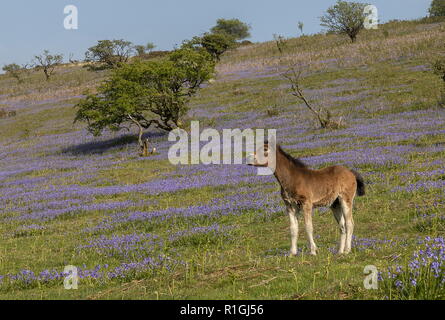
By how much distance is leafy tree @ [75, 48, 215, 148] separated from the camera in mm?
35750

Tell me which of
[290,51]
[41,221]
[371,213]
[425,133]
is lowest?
[41,221]

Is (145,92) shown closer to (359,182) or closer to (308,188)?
(359,182)

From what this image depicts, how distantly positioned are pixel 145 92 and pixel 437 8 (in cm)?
7463

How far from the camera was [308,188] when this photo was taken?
10.2 metres

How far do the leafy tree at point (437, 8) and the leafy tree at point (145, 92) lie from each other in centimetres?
6651

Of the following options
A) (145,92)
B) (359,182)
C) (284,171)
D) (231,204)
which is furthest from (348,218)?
(145,92)

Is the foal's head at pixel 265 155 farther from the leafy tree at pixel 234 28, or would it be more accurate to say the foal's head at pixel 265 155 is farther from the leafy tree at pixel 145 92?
the leafy tree at pixel 234 28

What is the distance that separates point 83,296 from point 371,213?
9011 millimetres

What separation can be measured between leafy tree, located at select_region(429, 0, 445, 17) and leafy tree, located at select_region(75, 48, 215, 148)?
6651 cm

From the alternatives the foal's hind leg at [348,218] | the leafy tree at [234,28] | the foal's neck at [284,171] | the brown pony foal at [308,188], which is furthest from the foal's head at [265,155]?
the leafy tree at [234,28]

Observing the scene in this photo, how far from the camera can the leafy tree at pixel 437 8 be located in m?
88.1
